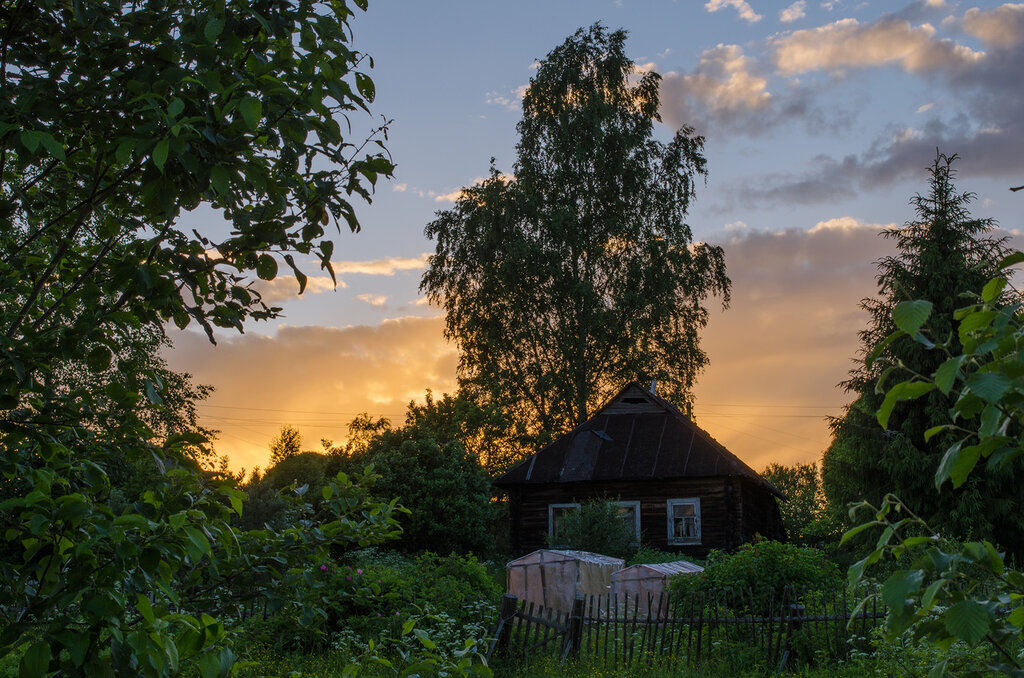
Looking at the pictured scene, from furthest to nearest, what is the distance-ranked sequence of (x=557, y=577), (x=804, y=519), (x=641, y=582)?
(x=804, y=519) → (x=557, y=577) → (x=641, y=582)

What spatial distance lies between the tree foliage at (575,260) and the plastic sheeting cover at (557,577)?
13348 millimetres

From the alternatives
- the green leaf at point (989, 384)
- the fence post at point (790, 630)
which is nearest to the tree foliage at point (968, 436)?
the green leaf at point (989, 384)

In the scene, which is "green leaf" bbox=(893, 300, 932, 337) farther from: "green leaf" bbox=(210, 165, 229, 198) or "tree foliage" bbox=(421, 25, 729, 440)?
"tree foliage" bbox=(421, 25, 729, 440)

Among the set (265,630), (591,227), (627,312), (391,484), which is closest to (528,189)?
(591,227)

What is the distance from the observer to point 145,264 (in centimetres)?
253

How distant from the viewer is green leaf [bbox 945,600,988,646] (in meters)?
Result: 1.63

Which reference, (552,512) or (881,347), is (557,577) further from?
(881,347)

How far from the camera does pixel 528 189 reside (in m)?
29.5

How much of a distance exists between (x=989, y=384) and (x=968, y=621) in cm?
49

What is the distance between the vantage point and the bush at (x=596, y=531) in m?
21.5

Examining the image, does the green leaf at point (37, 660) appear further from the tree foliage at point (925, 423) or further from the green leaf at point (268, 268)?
the tree foliage at point (925, 423)

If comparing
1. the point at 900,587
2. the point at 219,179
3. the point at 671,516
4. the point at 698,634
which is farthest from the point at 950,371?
the point at 671,516

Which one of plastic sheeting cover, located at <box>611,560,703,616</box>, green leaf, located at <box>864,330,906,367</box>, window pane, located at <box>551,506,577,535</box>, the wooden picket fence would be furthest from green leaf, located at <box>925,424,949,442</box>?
window pane, located at <box>551,506,577,535</box>

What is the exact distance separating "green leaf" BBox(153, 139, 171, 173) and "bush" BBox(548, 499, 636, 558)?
66.5 feet
